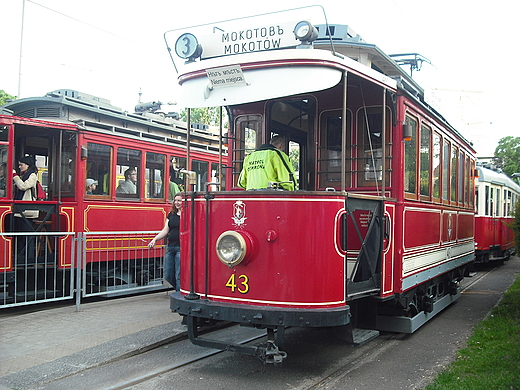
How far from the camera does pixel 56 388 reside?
4922 millimetres

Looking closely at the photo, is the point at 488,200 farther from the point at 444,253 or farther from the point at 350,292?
the point at 350,292

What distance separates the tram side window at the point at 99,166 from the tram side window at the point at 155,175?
0.99m

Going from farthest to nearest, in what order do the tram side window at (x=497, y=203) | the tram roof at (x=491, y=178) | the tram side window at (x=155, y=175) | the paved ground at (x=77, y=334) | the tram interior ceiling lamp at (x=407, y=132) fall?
the tram side window at (x=497, y=203) < the tram roof at (x=491, y=178) < the tram side window at (x=155, y=175) < the tram interior ceiling lamp at (x=407, y=132) < the paved ground at (x=77, y=334)

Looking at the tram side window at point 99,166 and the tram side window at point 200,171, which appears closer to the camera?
the tram side window at point 99,166

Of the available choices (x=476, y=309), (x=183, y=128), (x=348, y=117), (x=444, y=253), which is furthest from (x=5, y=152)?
(x=476, y=309)

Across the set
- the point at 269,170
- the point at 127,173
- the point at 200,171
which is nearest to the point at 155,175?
the point at 127,173

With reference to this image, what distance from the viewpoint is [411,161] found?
22.4 feet

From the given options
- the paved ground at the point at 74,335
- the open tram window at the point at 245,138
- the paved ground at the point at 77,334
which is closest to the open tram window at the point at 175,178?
the paved ground at the point at 77,334

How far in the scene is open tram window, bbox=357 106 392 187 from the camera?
6562mm

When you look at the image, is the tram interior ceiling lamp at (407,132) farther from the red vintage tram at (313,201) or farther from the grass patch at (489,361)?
the grass patch at (489,361)

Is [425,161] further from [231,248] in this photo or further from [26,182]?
[26,182]

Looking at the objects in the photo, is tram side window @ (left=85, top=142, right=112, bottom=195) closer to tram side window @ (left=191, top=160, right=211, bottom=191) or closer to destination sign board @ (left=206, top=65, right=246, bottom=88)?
tram side window @ (left=191, top=160, right=211, bottom=191)

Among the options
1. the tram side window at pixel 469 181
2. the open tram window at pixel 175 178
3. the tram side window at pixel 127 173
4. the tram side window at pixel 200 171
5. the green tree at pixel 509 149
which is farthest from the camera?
the green tree at pixel 509 149

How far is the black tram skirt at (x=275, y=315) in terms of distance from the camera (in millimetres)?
4867
